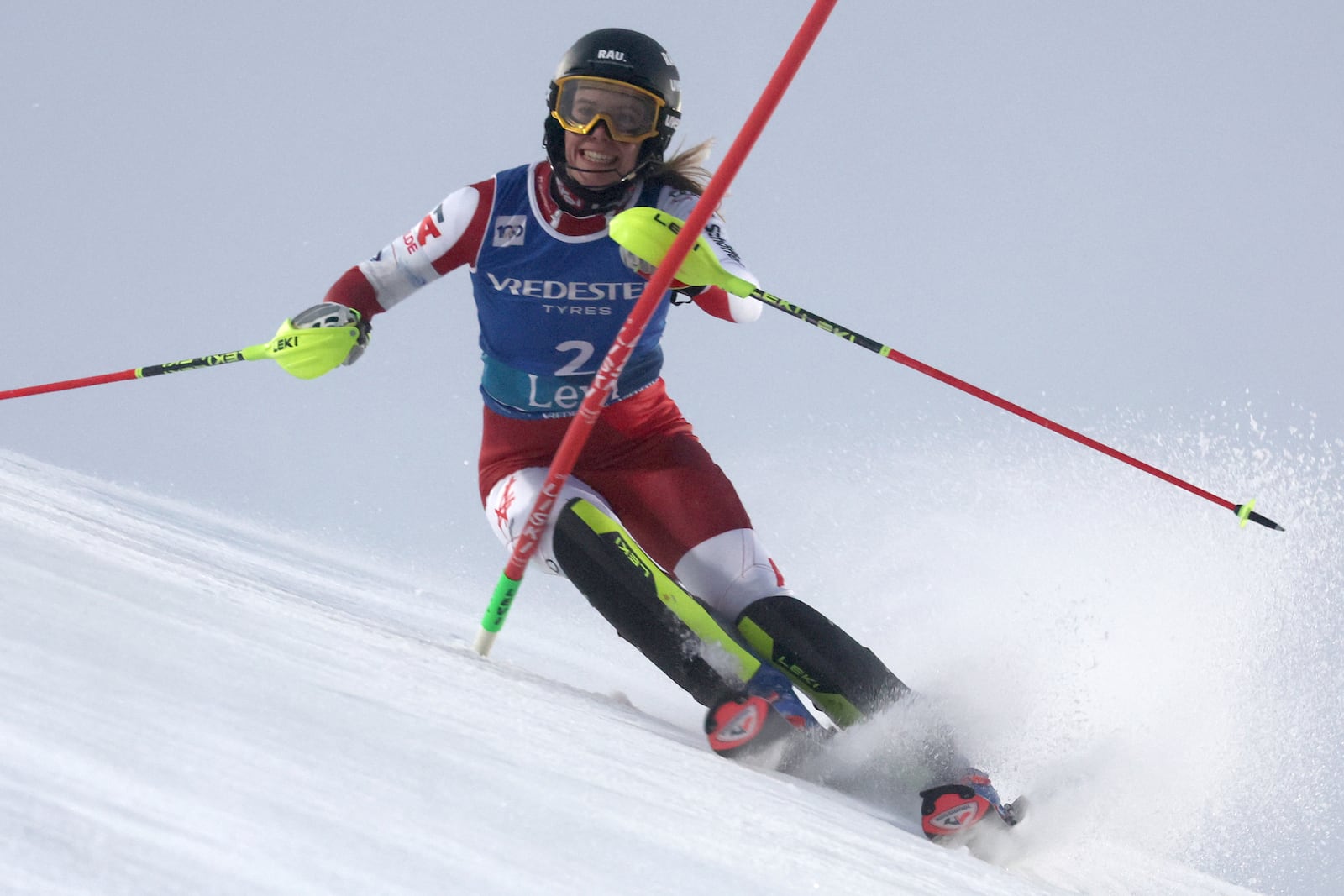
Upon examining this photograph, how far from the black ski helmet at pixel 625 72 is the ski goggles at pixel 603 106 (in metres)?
0.02

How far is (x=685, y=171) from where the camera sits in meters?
2.91

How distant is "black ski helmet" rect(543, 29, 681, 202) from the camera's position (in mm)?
2664

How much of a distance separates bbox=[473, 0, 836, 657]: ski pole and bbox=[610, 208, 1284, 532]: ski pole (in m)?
0.05

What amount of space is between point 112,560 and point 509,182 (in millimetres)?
1371

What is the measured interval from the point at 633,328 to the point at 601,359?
20.2 inches

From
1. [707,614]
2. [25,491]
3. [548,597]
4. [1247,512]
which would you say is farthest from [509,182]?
[548,597]

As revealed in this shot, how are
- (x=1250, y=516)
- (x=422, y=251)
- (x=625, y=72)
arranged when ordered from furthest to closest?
(x=422, y=251) → (x=625, y=72) → (x=1250, y=516)

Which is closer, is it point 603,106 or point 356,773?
point 356,773

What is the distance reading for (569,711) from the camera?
1.95 metres

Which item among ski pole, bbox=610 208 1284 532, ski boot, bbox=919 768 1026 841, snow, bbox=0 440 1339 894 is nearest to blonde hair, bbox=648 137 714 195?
ski pole, bbox=610 208 1284 532

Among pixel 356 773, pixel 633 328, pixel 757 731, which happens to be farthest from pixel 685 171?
pixel 356 773

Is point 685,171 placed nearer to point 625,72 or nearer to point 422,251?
point 625,72

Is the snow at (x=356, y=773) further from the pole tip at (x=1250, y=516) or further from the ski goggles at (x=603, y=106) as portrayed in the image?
the ski goggles at (x=603, y=106)

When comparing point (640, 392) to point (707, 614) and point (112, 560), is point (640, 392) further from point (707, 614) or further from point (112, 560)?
point (112, 560)
